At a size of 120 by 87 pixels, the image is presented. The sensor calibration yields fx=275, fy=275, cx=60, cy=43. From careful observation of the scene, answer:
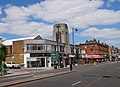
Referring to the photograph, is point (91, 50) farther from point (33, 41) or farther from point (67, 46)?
point (33, 41)

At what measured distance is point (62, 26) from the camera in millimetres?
111562

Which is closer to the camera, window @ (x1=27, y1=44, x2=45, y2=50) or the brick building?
window @ (x1=27, y1=44, x2=45, y2=50)

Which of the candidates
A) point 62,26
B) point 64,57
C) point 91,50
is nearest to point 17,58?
point 64,57

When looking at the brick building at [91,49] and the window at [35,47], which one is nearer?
the window at [35,47]

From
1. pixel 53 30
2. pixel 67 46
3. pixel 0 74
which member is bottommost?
pixel 0 74

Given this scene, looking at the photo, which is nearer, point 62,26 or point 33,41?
point 33,41

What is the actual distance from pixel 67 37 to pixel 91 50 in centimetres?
3478

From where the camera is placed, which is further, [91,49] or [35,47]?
[91,49]

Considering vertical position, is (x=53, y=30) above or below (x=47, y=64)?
above

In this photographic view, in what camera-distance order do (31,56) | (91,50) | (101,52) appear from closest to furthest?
(31,56), (91,50), (101,52)

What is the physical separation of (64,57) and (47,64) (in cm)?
1292

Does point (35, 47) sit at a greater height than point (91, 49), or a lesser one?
lesser

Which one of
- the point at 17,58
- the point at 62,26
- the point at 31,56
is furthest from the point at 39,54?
the point at 62,26

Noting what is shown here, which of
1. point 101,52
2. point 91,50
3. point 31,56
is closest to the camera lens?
point 31,56
